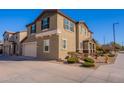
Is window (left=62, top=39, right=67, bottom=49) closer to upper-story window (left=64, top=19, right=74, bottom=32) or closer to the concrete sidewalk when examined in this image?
upper-story window (left=64, top=19, right=74, bottom=32)

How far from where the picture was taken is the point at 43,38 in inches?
629

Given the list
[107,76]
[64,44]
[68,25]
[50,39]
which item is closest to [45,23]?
[50,39]

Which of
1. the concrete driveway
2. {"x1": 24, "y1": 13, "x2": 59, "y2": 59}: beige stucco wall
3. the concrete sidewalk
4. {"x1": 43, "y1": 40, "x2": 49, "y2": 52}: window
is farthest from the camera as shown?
{"x1": 43, "y1": 40, "x2": 49, "y2": 52}: window

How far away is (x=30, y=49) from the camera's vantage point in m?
18.9

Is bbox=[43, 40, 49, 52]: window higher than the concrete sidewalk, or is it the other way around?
bbox=[43, 40, 49, 52]: window

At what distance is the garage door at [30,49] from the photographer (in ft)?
58.2

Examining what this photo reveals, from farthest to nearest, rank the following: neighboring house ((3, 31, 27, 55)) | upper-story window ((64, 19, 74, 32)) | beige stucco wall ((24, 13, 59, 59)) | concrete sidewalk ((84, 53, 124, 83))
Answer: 1. neighboring house ((3, 31, 27, 55))
2. upper-story window ((64, 19, 74, 32))
3. beige stucco wall ((24, 13, 59, 59))
4. concrete sidewalk ((84, 53, 124, 83))

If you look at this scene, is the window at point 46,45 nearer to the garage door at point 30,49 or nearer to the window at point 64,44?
the window at point 64,44

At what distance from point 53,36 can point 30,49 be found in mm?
6120

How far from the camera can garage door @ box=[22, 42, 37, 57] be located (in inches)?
698

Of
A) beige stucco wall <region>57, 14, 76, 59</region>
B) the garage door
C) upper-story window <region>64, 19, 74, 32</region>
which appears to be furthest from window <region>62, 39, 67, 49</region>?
the garage door
